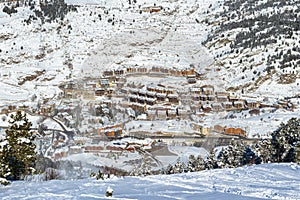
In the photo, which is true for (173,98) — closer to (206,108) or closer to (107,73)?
(206,108)

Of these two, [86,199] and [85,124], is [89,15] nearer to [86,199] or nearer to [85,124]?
[85,124]

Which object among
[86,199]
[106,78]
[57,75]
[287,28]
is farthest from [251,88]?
[86,199]

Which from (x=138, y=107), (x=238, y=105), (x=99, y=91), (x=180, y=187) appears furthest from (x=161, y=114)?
(x=238, y=105)

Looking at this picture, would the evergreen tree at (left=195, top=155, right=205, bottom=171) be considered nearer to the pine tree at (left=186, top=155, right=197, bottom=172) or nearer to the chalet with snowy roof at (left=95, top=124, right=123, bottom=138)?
the pine tree at (left=186, top=155, right=197, bottom=172)

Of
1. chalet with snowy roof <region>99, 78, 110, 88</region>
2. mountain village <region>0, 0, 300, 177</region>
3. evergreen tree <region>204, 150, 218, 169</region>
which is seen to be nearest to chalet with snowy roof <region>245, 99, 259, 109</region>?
mountain village <region>0, 0, 300, 177</region>

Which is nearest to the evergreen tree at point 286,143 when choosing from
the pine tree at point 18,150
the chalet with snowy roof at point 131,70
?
the chalet with snowy roof at point 131,70

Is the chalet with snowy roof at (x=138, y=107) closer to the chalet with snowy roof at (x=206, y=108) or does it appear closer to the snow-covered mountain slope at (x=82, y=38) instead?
the chalet with snowy roof at (x=206, y=108)

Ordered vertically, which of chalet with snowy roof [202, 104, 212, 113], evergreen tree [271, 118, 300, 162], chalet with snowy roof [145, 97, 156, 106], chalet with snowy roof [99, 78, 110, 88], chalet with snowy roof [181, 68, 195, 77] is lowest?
evergreen tree [271, 118, 300, 162]
